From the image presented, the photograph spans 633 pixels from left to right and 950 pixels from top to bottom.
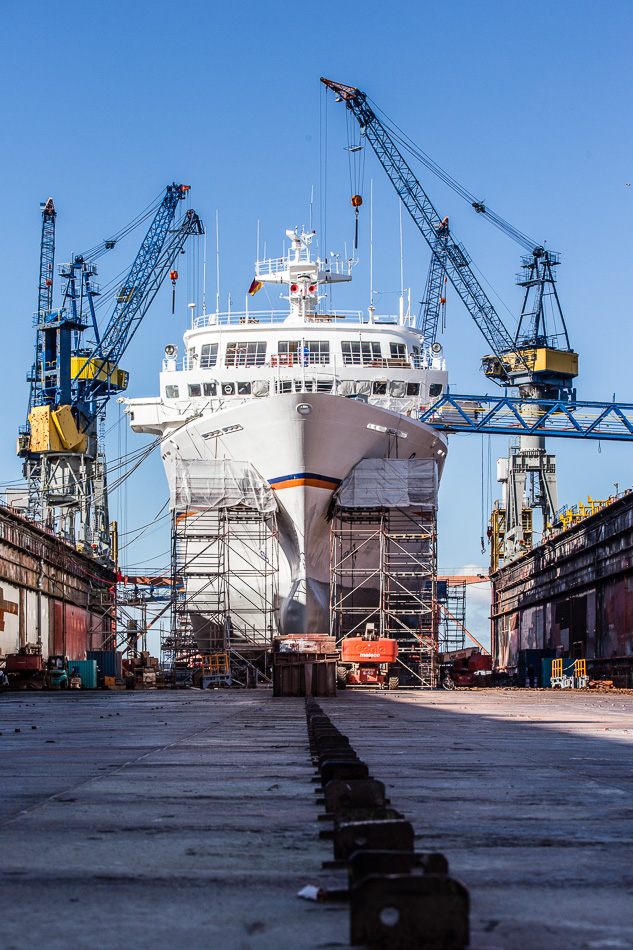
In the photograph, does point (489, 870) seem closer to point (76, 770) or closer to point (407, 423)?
point (76, 770)

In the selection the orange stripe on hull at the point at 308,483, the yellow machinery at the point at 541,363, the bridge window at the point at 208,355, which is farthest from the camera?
the yellow machinery at the point at 541,363


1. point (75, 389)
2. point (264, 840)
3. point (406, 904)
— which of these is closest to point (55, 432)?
point (75, 389)

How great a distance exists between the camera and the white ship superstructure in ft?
134

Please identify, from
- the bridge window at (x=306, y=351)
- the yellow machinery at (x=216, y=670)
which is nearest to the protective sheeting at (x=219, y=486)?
the yellow machinery at (x=216, y=670)

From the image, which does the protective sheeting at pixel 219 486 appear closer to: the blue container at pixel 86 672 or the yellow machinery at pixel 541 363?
the blue container at pixel 86 672

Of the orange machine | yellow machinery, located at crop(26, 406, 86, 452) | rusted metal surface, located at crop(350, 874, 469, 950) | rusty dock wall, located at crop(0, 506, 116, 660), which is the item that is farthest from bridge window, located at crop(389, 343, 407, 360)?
rusted metal surface, located at crop(350, 874, 469, 950)

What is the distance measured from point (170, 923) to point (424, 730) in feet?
34.1

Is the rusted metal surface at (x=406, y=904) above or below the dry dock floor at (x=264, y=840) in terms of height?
above

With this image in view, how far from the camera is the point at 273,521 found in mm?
41875

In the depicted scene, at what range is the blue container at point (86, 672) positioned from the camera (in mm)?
44906

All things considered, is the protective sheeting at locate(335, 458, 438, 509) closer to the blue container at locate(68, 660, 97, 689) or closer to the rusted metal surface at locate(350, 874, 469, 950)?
the blue container at locate(68, 660, 97, 689)

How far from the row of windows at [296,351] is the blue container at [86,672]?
13.6m

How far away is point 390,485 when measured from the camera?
41.8m

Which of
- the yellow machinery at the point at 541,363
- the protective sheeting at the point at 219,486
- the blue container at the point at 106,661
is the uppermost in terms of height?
the yellow machinery at the point at 541,363
